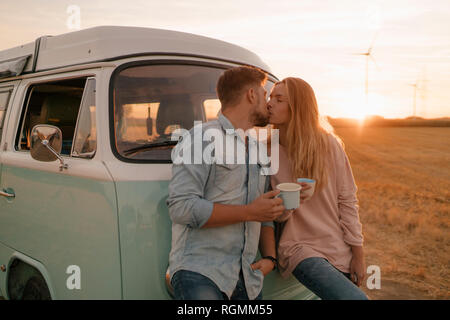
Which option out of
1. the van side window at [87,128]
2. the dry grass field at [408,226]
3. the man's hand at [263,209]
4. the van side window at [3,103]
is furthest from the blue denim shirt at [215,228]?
the dry grass field at [408,226]

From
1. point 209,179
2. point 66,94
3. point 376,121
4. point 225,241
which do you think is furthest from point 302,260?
point 376,121

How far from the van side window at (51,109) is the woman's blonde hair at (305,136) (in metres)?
1.73

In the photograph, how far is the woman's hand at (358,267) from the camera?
2.68 metres

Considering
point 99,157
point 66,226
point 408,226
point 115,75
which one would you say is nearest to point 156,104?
point 115,75

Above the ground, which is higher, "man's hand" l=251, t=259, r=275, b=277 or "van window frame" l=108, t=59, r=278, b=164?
"van window frame" l=108, t=59, r=278, b=164

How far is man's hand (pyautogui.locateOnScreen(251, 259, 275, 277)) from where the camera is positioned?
2.50 metres

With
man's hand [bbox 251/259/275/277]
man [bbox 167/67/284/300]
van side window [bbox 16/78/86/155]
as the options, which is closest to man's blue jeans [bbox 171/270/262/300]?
man [bbox 167/67/284/300]

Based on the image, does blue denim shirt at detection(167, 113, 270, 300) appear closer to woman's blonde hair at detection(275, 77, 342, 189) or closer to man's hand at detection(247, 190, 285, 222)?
man's hand at detection(247, 190, 285, 222)

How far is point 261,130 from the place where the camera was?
3543 mm

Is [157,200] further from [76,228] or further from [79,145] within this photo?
[79,145]

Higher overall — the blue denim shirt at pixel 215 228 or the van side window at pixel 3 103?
the van side window at pixel 3 103

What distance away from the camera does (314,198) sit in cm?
275

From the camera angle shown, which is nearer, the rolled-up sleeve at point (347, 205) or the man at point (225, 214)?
the man at point (225, 214)

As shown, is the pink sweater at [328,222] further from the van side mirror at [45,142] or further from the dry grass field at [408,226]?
the dry grass field at [408,226]
